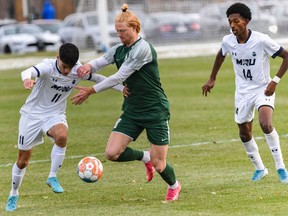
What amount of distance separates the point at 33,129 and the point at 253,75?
2767 mm

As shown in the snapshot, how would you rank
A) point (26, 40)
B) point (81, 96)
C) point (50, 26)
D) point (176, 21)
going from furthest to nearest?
point (50, 26) → point (26, 40) → point (176, 21) → point (81, 96)

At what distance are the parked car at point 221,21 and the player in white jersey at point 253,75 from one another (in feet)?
78.0

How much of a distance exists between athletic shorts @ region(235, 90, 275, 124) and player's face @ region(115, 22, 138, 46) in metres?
2.03

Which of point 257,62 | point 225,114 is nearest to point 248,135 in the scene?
point 257,62

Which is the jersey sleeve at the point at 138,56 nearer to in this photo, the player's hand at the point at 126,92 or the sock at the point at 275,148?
the player's hand at the point at 126,92

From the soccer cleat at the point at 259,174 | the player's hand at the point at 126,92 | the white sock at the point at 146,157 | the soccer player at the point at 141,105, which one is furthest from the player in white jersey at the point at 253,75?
the player's hand at the point at 126,92

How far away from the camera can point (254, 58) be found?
39.2 feet

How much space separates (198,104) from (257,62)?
11.1m

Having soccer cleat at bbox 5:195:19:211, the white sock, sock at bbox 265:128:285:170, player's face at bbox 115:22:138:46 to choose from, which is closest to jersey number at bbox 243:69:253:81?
sock at bbox 265:128:285:170

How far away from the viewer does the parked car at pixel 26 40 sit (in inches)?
1994

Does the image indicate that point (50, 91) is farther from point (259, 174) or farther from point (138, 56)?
point (259, 174)

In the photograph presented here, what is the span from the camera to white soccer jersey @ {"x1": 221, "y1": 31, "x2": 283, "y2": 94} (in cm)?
1195

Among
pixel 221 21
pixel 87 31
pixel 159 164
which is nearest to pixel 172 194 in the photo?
pixel 159 164

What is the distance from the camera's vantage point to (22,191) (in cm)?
1230
